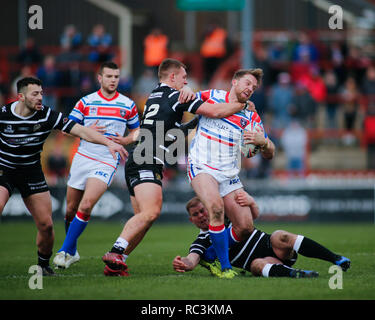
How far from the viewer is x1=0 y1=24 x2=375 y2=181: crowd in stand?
819 inches

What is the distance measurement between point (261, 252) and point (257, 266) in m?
0.18

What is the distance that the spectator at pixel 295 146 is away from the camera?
1980cm

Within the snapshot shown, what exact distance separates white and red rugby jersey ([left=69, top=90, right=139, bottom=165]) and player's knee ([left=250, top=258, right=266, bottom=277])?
122 inches

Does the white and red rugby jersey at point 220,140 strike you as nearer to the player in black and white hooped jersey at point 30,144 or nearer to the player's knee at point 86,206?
the player in black and white hooped jersey at point 30,144

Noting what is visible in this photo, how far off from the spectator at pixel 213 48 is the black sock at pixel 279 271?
15356mm

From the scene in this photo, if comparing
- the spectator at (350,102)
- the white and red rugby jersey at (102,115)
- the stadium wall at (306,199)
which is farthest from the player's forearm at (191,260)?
the spectator at (350,102)

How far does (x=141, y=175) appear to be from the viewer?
340 inches

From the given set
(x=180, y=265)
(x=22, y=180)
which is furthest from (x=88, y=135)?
(x=180, y=265)

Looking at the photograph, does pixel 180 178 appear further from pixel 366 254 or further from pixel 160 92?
pixel 160 92

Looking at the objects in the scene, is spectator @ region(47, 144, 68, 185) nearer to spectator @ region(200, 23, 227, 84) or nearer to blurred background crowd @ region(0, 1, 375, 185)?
blurred background crowd @ region(0, 1, 375, 185)

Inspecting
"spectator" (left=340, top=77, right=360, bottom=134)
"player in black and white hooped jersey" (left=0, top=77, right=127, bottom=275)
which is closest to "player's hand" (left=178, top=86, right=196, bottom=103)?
"player in black and white hooped jersey" (left=0, top=77, right=127, bottom=275)

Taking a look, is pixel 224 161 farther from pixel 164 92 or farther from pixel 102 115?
pixel 102 115

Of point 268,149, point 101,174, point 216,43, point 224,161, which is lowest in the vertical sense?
point 101,174

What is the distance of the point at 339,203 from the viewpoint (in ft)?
61.8
